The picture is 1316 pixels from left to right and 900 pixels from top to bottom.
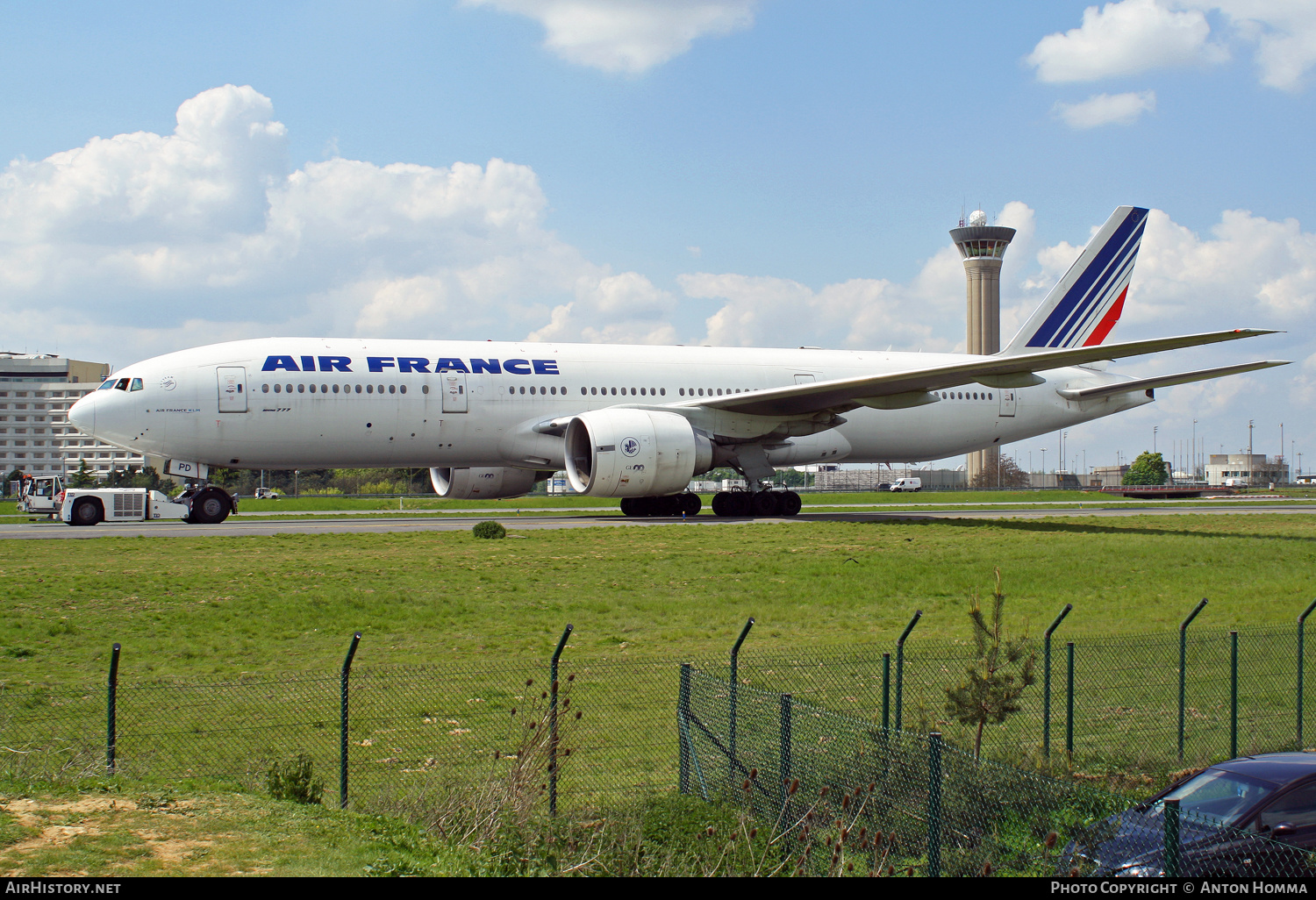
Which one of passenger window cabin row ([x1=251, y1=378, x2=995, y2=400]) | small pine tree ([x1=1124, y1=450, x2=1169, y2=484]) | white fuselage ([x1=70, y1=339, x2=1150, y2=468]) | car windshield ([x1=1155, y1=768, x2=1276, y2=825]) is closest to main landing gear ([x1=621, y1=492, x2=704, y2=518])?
white fuselage ([x1=70, y1=339, x2=1150, y2=468])

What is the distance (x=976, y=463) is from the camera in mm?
135375

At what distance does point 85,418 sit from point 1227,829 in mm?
25934

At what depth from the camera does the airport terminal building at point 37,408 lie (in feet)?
570

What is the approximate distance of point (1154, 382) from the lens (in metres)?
29.4

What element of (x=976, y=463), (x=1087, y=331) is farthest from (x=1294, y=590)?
(x=976, y=463)

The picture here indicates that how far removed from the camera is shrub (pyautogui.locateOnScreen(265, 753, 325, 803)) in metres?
7.50

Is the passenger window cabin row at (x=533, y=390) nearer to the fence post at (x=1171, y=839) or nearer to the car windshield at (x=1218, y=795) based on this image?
the car windshield at (x=1218, y=795)

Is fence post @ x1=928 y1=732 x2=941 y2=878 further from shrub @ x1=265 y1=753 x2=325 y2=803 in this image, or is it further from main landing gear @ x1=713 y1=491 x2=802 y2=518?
main landing gear @ x1=713 y1=491 x2=802 y2=518

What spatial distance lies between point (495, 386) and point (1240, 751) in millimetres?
21073

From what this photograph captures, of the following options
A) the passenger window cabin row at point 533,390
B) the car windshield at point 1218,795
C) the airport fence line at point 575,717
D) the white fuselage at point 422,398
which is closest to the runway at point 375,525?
the white fuselage at point 422,398

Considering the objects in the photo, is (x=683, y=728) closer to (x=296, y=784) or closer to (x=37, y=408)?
(x=296, y=784)

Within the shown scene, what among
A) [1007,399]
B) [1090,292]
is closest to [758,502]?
[1007,399]

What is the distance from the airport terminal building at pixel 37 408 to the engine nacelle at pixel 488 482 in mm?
159760

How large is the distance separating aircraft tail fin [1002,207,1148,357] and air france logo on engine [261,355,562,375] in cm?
1626
